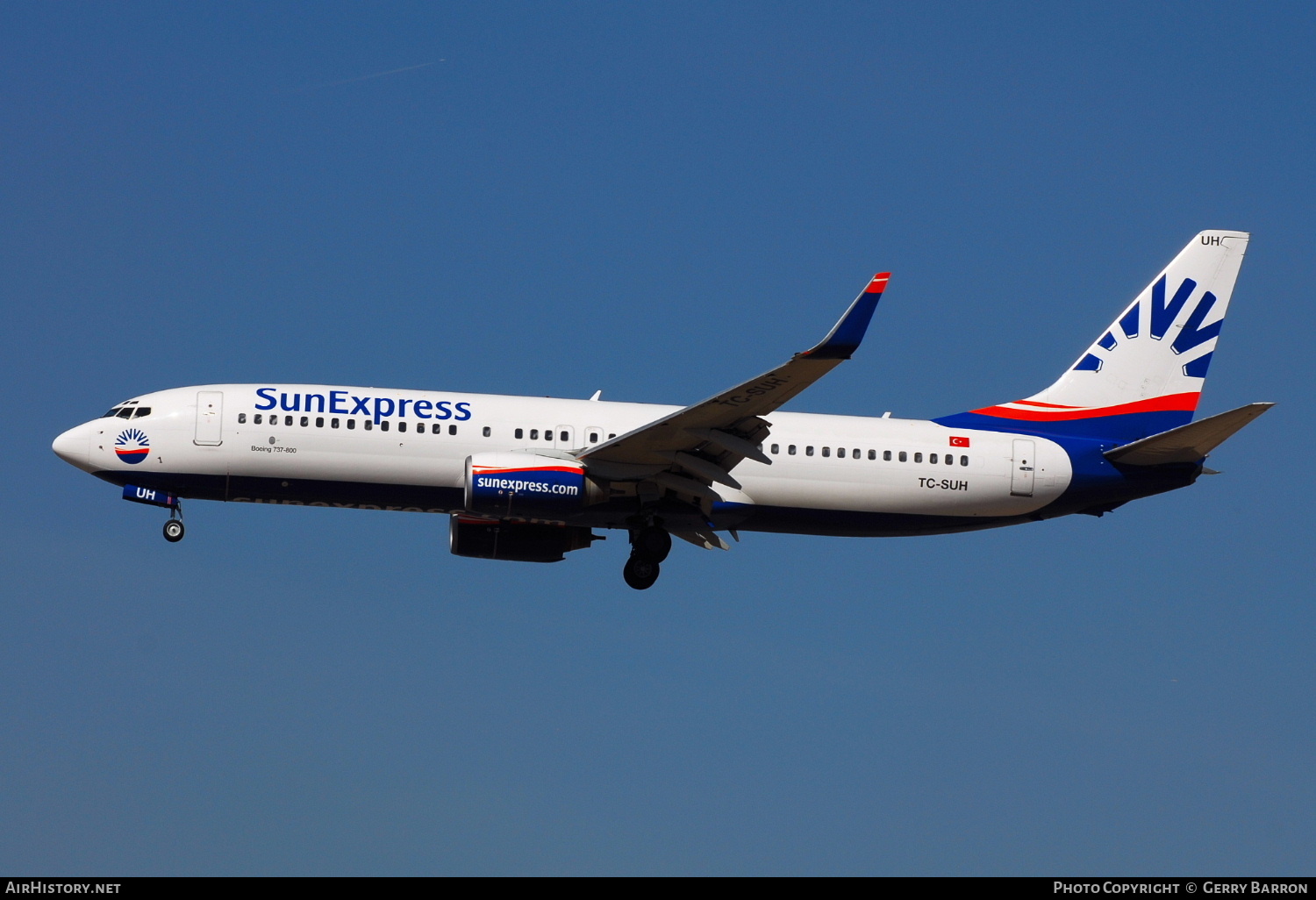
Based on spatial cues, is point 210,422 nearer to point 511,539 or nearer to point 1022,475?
point 511,539

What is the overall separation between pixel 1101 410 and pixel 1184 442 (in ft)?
12.4

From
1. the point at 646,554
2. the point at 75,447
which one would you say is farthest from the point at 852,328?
the point at 75,447

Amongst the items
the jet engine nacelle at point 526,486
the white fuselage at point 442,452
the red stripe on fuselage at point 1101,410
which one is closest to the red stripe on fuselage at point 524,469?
the jet engine nacelle at point 526,486

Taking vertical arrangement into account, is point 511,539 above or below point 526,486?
above

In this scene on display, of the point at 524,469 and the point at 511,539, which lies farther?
the point at 511,539

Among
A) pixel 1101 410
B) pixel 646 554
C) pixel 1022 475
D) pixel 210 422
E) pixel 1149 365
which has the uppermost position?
pixel 1149 365

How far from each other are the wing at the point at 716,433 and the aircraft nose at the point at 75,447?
39.5ft

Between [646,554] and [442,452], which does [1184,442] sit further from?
[442,452]

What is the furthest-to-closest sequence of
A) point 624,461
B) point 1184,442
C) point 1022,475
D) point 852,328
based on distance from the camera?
point 1022,475 → point 1184,442 → point 624,461 → point 852,328

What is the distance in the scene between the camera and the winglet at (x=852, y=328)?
32.8m

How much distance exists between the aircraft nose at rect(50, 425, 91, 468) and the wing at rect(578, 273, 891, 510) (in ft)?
39.5

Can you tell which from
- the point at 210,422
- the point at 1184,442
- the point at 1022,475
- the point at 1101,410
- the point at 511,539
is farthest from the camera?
the point at 1101,410

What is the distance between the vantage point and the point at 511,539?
41.9 meters

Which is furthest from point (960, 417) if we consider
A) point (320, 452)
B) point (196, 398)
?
point (196, 398)
